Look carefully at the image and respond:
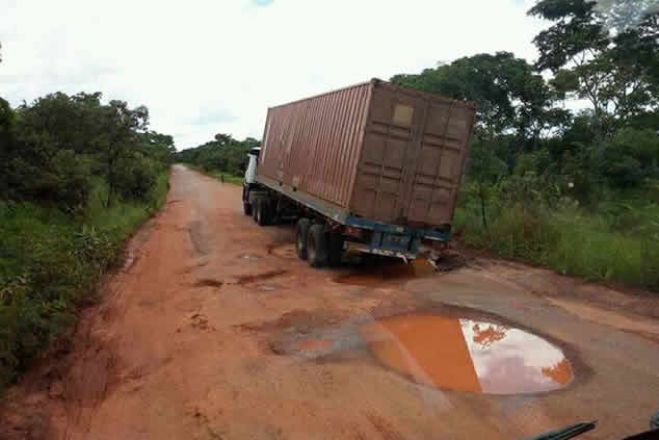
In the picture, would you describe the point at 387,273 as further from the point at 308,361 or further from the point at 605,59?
the point at 605,59

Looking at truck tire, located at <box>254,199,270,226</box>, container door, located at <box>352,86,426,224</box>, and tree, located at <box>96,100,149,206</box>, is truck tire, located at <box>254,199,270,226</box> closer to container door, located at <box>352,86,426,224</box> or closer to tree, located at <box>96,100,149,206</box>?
tree, located at <box>96,100,149,206</box>

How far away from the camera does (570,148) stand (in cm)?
1969

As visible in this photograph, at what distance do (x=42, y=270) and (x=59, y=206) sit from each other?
5340 mm

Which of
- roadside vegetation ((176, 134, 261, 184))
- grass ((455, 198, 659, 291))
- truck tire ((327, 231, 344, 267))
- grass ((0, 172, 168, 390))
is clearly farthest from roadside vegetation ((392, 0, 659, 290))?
roadside vegetation ((176, 134, 261, 184))

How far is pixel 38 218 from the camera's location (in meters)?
11.7

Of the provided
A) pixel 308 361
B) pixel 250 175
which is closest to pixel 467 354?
pixel 308 361

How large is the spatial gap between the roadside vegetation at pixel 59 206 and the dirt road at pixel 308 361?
42cm

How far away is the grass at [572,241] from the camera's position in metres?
9.67

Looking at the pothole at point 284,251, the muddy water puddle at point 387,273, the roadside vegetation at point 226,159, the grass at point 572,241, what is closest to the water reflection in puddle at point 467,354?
the muddy water puddle at point 387,273

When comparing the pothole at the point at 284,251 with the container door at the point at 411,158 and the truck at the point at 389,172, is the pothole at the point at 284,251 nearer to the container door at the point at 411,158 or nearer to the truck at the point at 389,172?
the truck at the point at 389,172

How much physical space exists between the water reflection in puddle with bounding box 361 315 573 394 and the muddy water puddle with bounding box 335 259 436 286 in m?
2.46

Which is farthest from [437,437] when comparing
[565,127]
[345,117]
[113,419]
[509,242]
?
[565,127]

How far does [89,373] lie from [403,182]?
5.98 m

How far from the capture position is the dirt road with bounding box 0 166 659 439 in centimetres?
472
